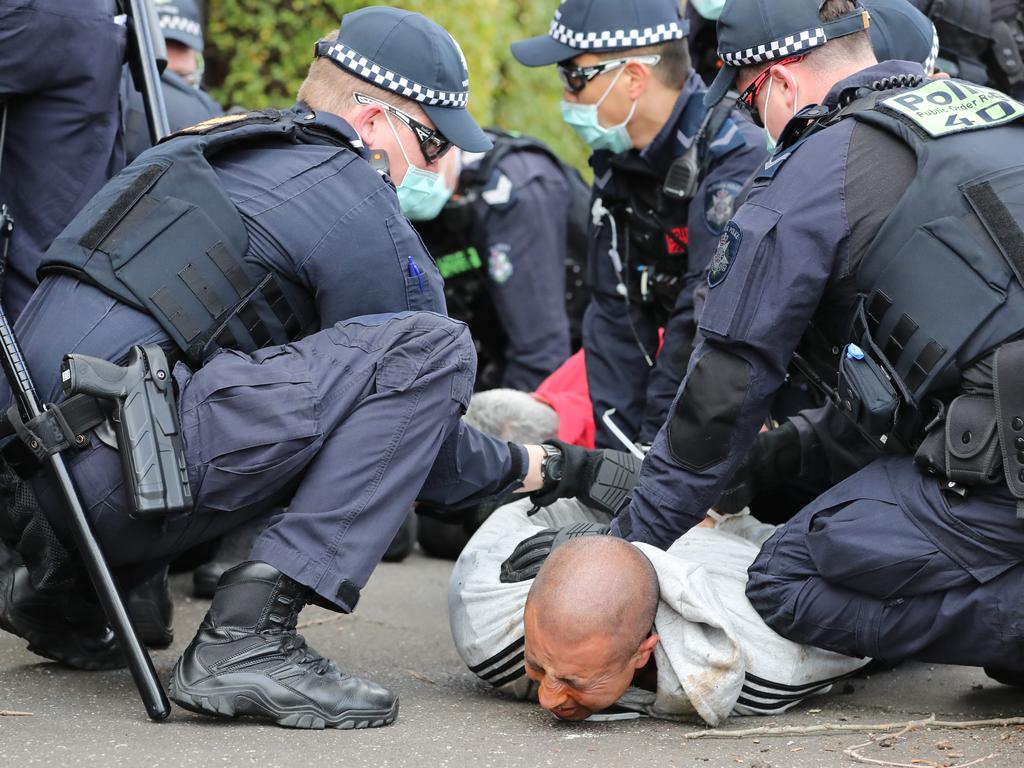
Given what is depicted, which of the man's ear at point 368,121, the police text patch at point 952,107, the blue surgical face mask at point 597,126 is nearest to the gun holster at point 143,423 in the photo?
the man's ear at point 368,121

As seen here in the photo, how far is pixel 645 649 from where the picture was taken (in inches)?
113

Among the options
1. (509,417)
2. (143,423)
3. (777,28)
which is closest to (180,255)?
(143,423)

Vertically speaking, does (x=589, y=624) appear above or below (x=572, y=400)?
above

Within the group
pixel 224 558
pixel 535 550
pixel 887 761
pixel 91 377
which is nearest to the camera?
pixel 887 761

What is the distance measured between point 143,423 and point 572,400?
7.75 ft

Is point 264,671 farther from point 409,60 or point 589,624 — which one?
point 409,60

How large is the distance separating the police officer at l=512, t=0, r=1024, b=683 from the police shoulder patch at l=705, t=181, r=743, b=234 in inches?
44.1

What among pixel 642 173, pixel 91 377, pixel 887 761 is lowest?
pixel 887 761

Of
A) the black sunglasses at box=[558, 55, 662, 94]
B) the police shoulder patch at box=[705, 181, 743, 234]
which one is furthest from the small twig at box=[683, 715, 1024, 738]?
the black sunglasses at box=[558, 55, 662, 94]

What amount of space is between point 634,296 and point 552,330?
750mm

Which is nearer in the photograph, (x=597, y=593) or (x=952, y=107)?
(x=597, y=593)

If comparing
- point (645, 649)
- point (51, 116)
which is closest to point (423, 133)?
point (51, 116)

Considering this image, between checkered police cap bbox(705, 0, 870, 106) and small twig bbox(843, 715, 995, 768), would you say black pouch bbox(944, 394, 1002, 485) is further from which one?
checkered police cap bbox(705, 0, 870, 106)

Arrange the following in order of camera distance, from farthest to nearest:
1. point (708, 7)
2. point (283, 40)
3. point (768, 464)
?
point (283, 40)
point (708, 7)
point (768, 464)
